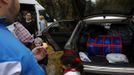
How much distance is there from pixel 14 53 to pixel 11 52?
1 centimetres

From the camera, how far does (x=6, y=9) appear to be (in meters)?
1.36

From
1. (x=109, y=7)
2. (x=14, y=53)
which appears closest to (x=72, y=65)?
(x=109, y=7)

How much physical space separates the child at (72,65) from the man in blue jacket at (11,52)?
335 cm

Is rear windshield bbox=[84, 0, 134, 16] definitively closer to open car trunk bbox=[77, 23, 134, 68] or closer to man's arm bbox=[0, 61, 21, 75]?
open car trunk bbox=[77, 23, 134, 68]

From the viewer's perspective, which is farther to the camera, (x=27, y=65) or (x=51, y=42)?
(x=51, y=42)

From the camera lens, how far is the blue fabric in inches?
49.4

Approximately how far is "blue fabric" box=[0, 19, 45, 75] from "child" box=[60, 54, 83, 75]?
3384 mm

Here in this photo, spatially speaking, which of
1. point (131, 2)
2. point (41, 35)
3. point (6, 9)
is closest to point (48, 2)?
point (41, 35)

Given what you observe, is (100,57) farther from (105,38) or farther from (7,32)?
(7,32)

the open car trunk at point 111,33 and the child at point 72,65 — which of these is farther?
the open car trunk at point 111,33

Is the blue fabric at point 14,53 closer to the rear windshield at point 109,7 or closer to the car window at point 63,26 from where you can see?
the rear windshield at point 109,7

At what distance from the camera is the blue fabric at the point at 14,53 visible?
125 cm

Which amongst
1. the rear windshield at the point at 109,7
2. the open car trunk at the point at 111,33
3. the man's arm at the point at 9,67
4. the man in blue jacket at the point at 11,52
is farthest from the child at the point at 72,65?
the man's arm at the point at 9,67

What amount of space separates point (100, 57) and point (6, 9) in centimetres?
396
